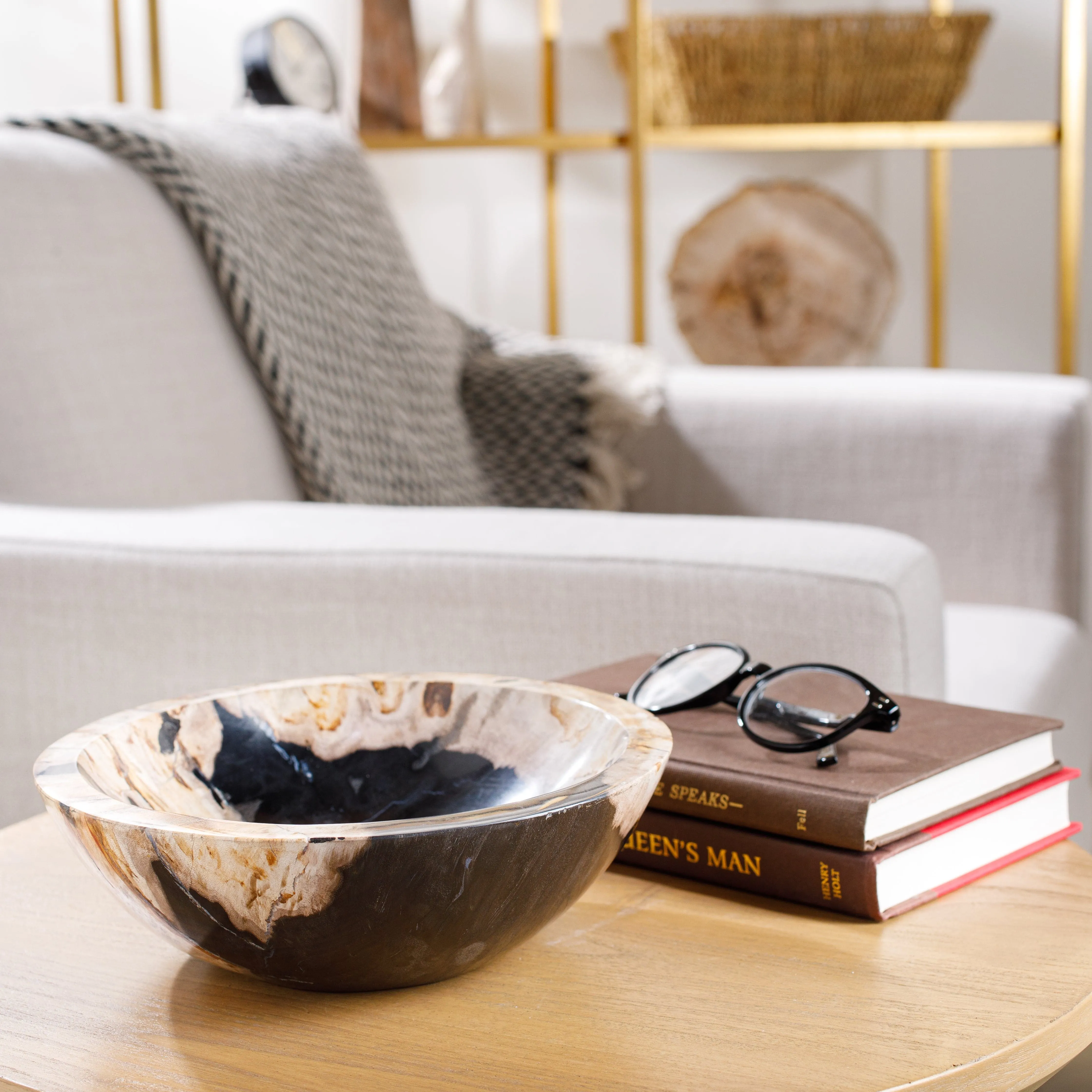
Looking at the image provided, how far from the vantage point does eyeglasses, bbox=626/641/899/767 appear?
1.72ft

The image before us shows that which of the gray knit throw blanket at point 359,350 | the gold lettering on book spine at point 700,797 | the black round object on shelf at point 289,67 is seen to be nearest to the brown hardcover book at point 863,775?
the gold lettering on book spine at point 700,797

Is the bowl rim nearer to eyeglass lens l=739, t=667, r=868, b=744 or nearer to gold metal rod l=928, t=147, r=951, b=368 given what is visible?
eyeglass lens l=739, t=667, r=868, b=744

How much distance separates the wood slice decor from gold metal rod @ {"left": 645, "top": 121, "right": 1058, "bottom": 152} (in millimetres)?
130

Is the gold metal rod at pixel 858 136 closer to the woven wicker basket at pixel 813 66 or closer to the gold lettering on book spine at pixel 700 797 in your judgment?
the woven wicker basket at pixel 813 66

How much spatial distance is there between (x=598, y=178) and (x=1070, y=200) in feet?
2.91

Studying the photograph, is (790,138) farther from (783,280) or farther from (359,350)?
(359,350)

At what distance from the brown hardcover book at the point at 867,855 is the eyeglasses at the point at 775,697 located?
40 mm

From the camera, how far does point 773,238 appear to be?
2271mm

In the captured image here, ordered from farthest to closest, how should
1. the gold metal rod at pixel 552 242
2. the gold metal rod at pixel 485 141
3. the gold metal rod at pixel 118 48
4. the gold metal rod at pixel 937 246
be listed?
the gold metal rod at pixel 552 242 < the gold metal rod at pixel 937 246 < the gold metal rod at pixel 485 141 < the gold metal rod at pixel 118 48

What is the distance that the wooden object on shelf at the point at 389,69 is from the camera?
2176 mm

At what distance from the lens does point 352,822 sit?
1.60ft

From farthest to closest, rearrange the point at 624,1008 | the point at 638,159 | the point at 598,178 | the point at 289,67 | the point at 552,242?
1. the point at 598,178
2. the point at 552,242
3. the point at 638,159
4. the point at 289,67
5. the point at 624,1008

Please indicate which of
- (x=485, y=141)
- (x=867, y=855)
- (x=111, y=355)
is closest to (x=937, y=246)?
(x=485, y=141)

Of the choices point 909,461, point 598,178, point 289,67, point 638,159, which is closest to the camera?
point 909,461
